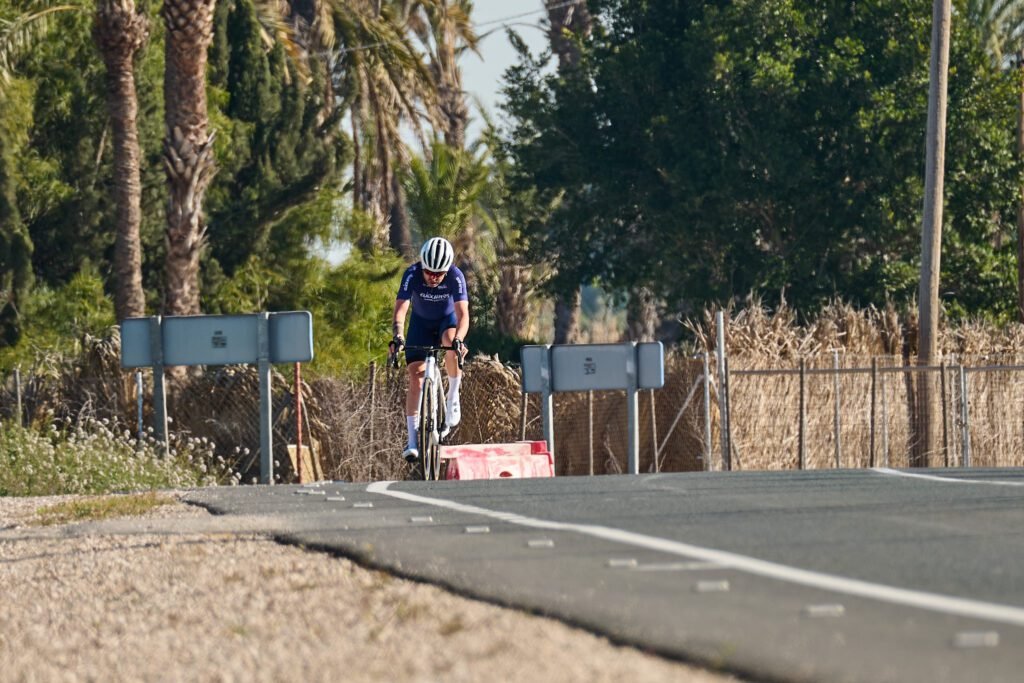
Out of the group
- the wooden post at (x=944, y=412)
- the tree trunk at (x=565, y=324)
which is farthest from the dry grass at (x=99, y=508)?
the tree trunk at (x=565, y=324)

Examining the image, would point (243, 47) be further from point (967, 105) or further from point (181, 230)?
point (967, 105)

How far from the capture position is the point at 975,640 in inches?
218

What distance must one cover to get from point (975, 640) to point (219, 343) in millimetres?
13074

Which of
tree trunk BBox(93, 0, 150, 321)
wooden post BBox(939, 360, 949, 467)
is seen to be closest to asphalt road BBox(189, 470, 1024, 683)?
wooden post BBox(939, 360, 949, 467)

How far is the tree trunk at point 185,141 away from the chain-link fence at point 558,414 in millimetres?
2836

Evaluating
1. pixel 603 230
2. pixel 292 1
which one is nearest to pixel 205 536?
pixel 603 230

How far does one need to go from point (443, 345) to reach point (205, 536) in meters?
4.33

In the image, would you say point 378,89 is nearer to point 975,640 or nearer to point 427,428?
point 427,428

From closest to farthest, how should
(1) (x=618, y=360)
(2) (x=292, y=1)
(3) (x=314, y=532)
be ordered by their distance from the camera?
(3) (x=314, y=532) → (1) (x=618, y=360) → (2) (x=292, y=1)

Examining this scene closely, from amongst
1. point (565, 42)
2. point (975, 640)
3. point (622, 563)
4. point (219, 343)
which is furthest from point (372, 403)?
point (565, 42)

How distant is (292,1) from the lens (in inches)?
1630

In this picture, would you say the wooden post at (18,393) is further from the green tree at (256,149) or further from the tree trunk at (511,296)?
the tree trunk at (511,296)

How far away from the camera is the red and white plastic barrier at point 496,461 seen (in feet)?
50.1

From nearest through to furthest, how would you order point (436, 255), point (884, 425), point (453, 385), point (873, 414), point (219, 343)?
1. point (436, 255)
2. point (453, 385)
3. point (219, 343)
4. point (873, 414)
5. point (884, 425)
